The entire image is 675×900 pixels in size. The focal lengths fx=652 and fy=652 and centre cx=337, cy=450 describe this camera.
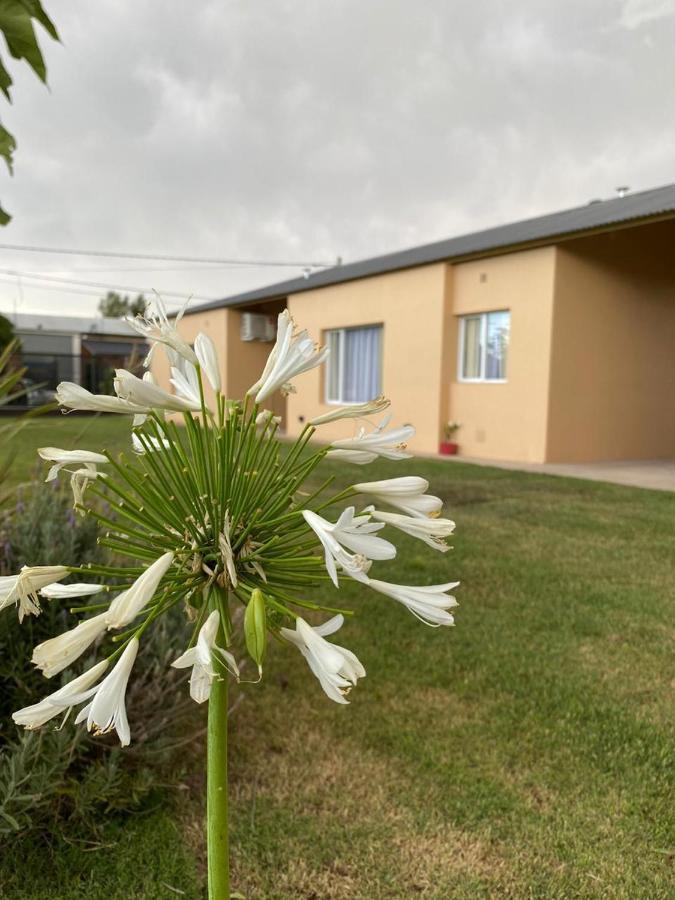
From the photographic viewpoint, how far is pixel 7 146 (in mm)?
1401

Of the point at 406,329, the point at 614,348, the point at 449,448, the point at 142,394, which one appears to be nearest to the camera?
the point at 142,394

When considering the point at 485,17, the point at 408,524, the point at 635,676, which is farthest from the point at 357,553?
the point at 485,17

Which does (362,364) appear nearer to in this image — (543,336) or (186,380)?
(543,336)

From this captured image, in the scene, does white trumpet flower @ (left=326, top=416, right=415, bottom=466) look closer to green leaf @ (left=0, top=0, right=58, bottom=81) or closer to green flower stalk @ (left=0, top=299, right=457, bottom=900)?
green flower stalk @ (left=0, top=299, right=457, bottom=900)

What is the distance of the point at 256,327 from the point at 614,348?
11829mm

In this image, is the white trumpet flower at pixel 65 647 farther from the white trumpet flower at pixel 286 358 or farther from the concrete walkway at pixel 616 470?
the concrete walkway at pixel 616 470

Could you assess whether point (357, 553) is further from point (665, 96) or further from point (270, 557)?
point (665, 96)

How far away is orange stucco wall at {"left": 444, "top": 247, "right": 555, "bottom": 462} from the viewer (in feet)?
36.8

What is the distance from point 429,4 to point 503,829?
1133 cm

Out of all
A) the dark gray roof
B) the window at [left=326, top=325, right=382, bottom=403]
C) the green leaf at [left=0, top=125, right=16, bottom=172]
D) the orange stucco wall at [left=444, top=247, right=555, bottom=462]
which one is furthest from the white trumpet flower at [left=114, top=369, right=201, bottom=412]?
the window at [left=326, top=325, right=382, bottom=403]

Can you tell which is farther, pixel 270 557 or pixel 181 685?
pixel 181 685

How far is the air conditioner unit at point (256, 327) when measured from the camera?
2072cm

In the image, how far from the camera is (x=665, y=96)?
41.0 feet

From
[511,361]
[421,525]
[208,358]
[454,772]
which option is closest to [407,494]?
[421,525]
